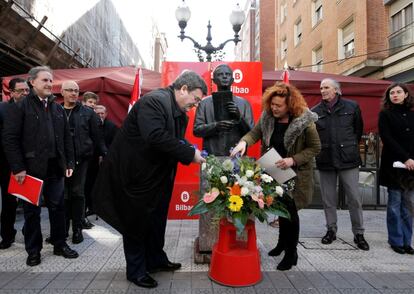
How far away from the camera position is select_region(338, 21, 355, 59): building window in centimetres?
1807

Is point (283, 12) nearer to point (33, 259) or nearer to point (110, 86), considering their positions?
point (110, 86)

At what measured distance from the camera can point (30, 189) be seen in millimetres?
3428

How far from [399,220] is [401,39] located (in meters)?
13.1

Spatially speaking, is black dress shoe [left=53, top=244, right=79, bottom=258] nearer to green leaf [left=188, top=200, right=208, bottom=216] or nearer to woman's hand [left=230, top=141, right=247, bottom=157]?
green leaf [left=188, top=200, right=208, bottom=216]

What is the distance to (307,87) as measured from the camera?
6.28 meters

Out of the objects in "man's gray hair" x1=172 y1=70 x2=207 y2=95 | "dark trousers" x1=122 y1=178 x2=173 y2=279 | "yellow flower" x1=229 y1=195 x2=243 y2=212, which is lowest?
"dark trousers" x1=122 y1=178 x2=173 y2=279

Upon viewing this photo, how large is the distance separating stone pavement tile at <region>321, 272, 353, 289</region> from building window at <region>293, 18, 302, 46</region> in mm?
24474

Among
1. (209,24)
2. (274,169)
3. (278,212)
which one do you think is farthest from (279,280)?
Result: (209,24)

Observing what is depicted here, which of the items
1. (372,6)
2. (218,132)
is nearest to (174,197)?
(218,132)

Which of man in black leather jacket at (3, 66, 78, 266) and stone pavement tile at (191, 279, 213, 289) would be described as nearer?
stone pavement tile at (191, 279, 213, 289)

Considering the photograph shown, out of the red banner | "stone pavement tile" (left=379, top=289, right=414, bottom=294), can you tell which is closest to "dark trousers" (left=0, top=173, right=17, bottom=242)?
the red banner

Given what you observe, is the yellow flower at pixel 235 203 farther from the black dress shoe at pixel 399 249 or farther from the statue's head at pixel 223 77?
the black dress shoe at pixel 399 249

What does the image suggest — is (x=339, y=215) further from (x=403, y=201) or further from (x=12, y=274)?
(x=12, y=274)

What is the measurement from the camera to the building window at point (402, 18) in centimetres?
1429
